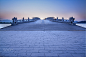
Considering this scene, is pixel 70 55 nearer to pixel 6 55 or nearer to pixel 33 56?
pixel 33 56

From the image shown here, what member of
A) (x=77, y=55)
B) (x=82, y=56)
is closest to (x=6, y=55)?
(x=77, y=55)

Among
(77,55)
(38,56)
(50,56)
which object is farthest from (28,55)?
(77,55)

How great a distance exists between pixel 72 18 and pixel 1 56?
1738 centimetres

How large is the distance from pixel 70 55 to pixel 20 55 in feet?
9.62

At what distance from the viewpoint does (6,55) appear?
3355 millimetres

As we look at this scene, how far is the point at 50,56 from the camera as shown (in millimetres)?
3250

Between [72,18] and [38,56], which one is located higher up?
[72,18]

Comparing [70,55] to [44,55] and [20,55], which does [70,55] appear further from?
[20,55]

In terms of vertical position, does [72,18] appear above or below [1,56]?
above

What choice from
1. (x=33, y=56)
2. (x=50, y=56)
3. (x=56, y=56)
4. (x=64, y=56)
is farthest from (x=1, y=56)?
(x=64, y=56)

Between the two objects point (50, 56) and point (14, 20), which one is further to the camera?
point (14, 20)

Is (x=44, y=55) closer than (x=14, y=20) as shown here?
Yes

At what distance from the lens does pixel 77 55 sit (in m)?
3.34

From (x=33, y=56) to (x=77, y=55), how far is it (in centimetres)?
257
